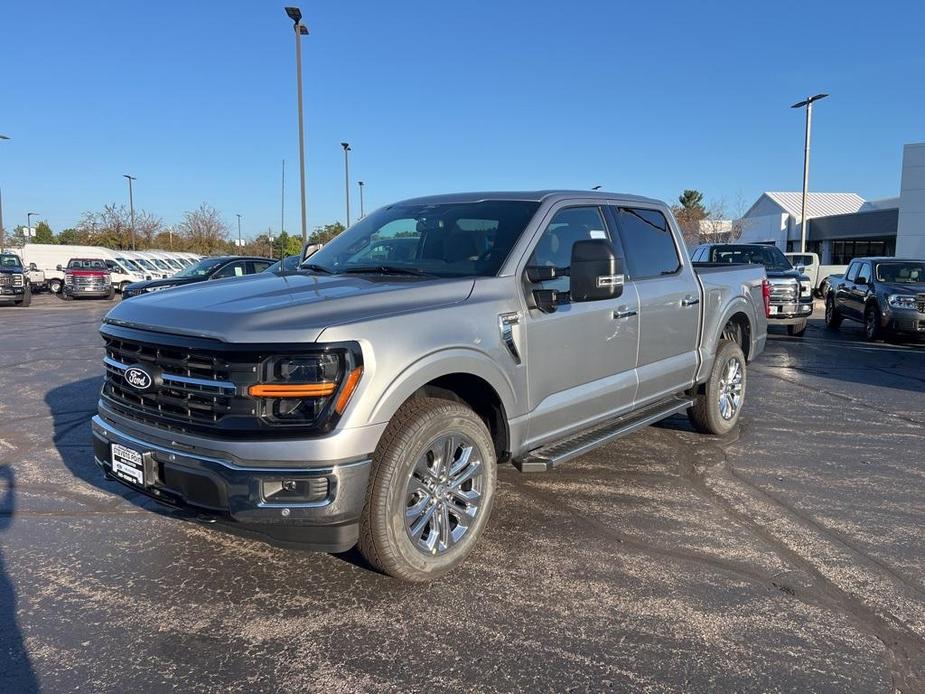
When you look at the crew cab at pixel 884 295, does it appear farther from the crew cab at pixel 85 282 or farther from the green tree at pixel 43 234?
the green tree at pixel 43 234

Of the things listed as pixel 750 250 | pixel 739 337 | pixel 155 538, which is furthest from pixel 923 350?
pixel 155 538

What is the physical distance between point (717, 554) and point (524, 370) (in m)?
1.47

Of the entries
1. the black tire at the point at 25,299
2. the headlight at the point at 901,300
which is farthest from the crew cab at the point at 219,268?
the headlight at the point at 901,300

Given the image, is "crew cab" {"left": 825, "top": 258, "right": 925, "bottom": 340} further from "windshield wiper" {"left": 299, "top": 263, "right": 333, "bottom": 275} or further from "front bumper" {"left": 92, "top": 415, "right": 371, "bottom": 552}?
"front bumper" {"left": 92, "top": 415, "right": 371, "bottom": 552}

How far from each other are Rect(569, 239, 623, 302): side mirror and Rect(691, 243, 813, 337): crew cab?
9628 millimetres

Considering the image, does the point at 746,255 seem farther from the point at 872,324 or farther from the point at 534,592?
the point at 534,592

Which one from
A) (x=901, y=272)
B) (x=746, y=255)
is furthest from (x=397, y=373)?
(x=746, y=255)

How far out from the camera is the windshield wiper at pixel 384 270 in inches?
160

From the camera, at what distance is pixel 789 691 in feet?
8.61

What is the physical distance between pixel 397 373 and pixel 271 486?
72 cm

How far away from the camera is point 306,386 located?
2.90 m

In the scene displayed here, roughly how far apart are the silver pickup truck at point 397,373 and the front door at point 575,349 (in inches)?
0.6

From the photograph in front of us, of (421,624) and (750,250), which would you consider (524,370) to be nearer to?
(421,624)

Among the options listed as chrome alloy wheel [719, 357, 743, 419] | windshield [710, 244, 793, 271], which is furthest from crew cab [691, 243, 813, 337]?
chrome alloy wheel [719, 357, 743, 419]
